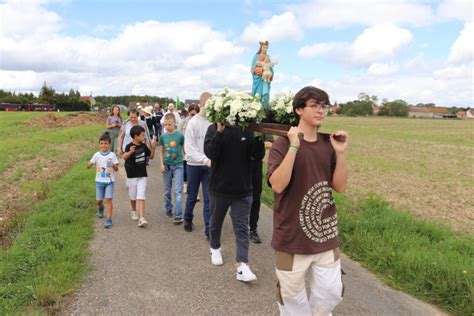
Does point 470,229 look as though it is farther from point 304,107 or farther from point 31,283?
point 31,283

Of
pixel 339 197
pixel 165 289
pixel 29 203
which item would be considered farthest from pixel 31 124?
pixel 165 289

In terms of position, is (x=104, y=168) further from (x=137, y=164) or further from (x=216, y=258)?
(x=216, y=258)

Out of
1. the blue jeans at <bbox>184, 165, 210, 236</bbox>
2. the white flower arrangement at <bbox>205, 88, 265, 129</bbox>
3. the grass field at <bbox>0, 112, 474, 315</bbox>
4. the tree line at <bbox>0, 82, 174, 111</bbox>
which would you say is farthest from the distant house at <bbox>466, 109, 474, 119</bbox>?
the white flower arrangement at <bbox>205, 88, 265, 129</bbox>

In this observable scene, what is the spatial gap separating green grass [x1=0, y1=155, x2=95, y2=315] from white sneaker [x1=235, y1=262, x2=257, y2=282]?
182 centimetres

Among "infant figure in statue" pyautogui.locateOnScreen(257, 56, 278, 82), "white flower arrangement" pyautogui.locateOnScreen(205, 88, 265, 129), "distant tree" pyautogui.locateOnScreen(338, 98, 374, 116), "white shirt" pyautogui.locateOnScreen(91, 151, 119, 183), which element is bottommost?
"white shirt" pyautogui.locateOnScreen(91, 151, 119, 183)

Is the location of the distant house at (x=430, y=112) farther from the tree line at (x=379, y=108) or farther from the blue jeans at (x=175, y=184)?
the blue jeans at (x=175, y=184)

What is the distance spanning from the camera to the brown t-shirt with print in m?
3.06

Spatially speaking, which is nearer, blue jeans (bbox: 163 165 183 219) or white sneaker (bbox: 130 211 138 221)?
blue jeans (bbox: 163 165 183 219)

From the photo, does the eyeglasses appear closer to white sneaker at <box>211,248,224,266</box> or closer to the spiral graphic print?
A: the spiral graphic print

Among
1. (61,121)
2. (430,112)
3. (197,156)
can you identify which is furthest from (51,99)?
(430,112)

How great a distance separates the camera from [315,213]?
3.09 meters

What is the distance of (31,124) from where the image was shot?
34094 mm

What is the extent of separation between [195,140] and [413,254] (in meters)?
3.48

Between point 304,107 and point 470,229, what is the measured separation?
5868mm
